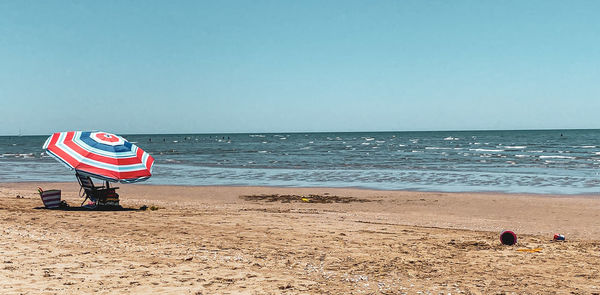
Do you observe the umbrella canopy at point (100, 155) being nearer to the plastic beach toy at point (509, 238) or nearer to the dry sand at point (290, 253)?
the dry sand at point (290, 253)

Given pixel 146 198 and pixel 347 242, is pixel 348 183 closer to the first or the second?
pixel 146 198

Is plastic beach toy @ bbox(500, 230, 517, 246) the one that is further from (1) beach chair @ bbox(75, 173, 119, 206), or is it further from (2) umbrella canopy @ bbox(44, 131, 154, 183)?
(1) beach chair @ bbox(75, 173, 119, 206)

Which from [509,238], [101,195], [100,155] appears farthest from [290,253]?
[101,195]

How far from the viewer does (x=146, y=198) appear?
57.1ft

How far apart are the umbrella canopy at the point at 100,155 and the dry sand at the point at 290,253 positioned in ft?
3.15

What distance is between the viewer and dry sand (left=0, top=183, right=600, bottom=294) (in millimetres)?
5988

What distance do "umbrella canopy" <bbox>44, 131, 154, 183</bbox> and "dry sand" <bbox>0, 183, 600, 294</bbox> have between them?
96 centimetres

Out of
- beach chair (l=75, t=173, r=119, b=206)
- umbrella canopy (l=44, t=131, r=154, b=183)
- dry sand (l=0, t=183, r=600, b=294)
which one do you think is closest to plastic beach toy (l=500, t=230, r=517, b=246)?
dry sand (l=0, t=183, r=600, b=294)

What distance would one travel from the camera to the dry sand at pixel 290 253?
19.6 feet

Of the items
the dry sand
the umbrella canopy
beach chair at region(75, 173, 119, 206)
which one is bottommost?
the dry sand

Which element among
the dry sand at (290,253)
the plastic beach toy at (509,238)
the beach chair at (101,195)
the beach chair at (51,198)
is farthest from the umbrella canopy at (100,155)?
the plastic beach toy at (509,238)

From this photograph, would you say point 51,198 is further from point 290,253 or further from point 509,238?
point 509,238

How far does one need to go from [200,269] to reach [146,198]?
456 inches

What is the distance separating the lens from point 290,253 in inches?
301
